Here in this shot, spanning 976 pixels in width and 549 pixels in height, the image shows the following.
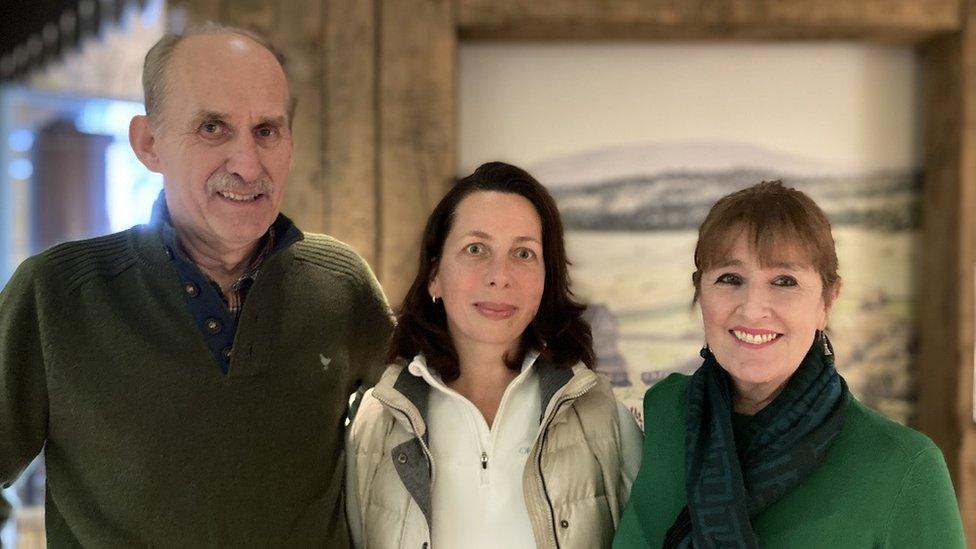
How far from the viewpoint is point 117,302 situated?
161 cm

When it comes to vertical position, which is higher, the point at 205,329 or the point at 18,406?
the point at 205,329

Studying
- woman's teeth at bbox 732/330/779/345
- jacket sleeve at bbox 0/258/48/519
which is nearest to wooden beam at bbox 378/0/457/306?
jacket sleeve at bbox 0/258/48/519

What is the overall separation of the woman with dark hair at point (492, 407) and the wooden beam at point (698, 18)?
3.75 ft

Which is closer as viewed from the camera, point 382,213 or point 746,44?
point 382,213

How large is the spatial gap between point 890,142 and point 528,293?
2004 mm

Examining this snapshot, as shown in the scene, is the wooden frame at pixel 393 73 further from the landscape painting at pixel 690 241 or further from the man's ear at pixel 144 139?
the man's ear at pixel 144 139

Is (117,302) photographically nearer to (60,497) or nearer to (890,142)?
(60,497)

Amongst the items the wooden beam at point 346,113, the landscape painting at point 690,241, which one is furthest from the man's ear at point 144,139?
the landscape painting at point 690,241

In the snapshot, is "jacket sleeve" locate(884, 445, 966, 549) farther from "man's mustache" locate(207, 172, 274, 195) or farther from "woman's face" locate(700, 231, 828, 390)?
"man's mustache" locate(207, 172, 274, 195)

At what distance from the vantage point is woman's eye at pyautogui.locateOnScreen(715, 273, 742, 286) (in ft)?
5.18

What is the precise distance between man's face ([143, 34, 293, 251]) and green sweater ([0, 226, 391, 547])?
0.10 metres

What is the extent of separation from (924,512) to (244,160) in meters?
1.30

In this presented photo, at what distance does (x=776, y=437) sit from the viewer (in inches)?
60.1

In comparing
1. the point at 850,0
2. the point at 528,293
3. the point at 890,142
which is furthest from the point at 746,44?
the point at 528,293
